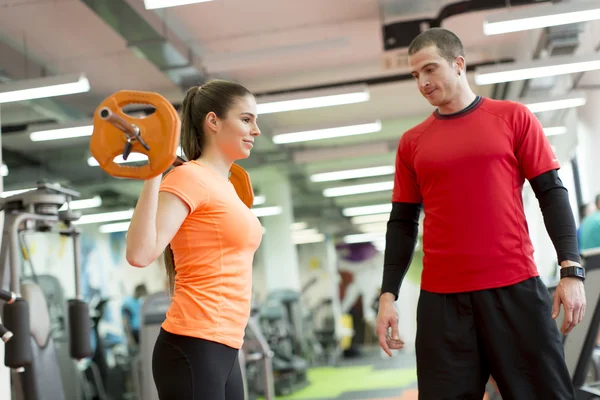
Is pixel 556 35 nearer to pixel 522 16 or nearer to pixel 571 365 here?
pixel 522 16

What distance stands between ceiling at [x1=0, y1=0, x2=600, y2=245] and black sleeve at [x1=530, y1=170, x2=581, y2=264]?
4.35 meters

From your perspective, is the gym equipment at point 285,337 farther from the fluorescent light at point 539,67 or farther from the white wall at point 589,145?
the white wall at point 589,145

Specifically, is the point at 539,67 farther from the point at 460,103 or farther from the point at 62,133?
the point at 460,103

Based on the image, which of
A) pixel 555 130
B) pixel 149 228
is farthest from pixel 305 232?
pixel 149 228

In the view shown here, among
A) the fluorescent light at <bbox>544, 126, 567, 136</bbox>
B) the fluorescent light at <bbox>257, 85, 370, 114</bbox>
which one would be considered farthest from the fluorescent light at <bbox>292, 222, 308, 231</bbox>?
the fluorescent light at <bbox>257, 85, 370, 114</bbox>

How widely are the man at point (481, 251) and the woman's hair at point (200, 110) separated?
20.1 inches

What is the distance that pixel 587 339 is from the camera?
3203 millimetres

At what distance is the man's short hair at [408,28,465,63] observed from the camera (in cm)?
188

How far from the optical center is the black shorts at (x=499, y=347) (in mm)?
1702

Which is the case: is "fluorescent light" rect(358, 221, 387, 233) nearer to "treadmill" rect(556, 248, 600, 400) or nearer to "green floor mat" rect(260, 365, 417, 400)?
"green floor mat" rect(260, 365, 417, 400)

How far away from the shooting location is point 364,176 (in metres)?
11.2

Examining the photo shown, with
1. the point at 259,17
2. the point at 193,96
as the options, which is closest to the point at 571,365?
the point at 193,96

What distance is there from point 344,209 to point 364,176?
910mm

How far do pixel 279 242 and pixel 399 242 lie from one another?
371 inches
